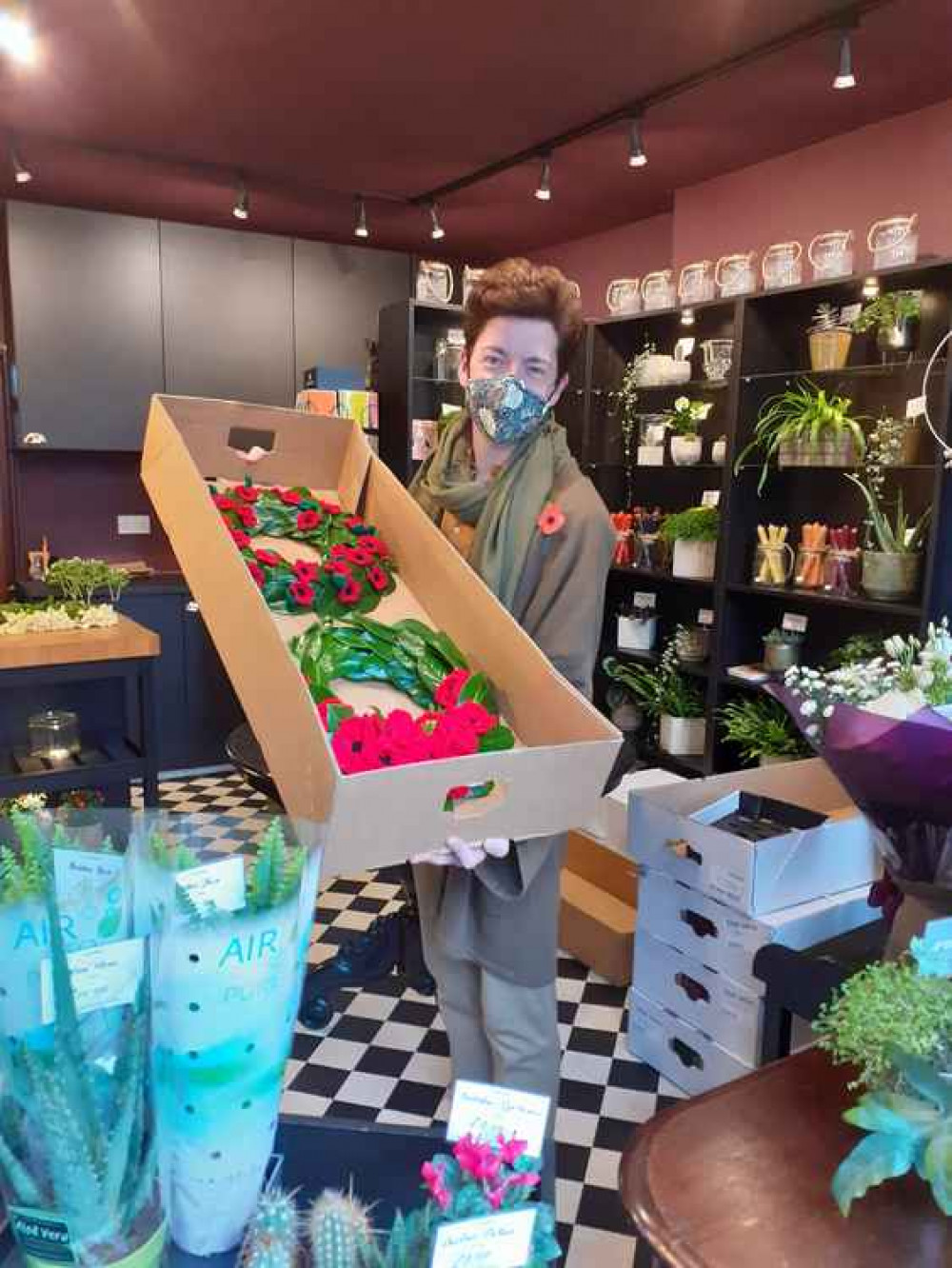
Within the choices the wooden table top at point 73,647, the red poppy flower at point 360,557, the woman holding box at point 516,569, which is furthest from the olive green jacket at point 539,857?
the wooden table top at point 73,647

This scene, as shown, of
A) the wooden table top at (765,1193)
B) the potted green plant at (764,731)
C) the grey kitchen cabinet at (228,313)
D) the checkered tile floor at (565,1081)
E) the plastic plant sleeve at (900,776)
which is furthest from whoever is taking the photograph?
the grey kitchen cabinet at (228,313)

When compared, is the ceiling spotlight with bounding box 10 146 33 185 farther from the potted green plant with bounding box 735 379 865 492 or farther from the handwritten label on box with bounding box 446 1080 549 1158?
the handwritten label on box with bounding box 446 1080 549 1158

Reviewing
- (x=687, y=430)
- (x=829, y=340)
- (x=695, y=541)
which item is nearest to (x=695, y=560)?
(x=695, y=541)

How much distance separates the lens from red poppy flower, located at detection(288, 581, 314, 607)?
1.40 m

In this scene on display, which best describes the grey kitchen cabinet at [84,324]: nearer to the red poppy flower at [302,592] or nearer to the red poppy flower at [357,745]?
the red poppy flower at [302,592]

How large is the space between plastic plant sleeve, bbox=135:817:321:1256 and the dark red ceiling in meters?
2.77

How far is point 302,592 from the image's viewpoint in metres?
1.41

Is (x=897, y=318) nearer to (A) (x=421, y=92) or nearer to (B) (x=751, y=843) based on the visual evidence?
(A) (x=421, y=92)

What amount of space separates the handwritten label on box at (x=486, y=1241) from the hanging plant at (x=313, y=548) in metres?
0.91

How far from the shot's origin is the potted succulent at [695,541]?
381 centimetres

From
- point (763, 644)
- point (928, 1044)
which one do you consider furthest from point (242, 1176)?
point (763, 644)

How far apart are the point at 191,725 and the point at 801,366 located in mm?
3104

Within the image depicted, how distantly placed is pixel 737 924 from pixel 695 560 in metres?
2.08

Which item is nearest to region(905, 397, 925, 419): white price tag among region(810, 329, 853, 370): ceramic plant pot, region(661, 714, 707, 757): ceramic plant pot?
region(810, 329, 853, 370): ceramic plant pot
